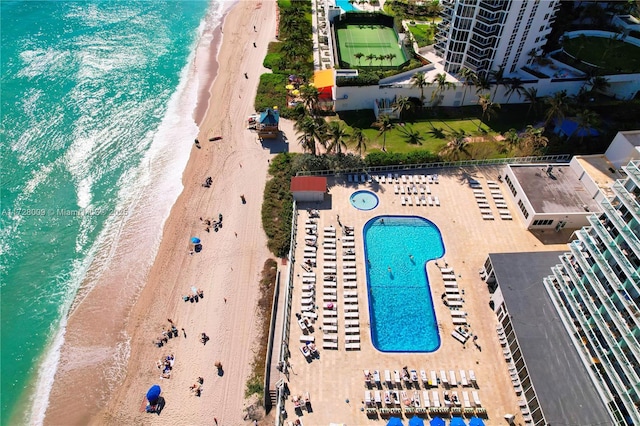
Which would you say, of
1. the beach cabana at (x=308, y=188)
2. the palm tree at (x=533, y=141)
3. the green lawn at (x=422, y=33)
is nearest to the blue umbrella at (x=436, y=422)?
the beach cabana at (x=308, y=188)

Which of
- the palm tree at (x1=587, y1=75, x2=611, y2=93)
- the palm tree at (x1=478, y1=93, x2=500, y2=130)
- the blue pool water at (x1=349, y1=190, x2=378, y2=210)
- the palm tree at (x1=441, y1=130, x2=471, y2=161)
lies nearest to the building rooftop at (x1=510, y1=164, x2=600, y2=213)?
the palm tree at (x1=441, y1=130, x2=471, y2=161)

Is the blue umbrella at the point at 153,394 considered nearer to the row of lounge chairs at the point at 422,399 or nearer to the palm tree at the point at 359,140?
the row of lounge chairs at the point at 422,399

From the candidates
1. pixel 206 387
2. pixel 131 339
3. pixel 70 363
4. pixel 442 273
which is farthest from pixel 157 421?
pixel 442 273

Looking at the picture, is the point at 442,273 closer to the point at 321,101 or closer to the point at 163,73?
the point at 321,101

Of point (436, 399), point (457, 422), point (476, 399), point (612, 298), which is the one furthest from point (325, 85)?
point (457, 422)

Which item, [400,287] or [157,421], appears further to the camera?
[400,287]

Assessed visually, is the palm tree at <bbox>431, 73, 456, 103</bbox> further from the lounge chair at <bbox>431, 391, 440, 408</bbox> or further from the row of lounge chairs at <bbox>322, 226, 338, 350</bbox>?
the lounge chair at <bbox>431, 391, 440, 408</bbox>
